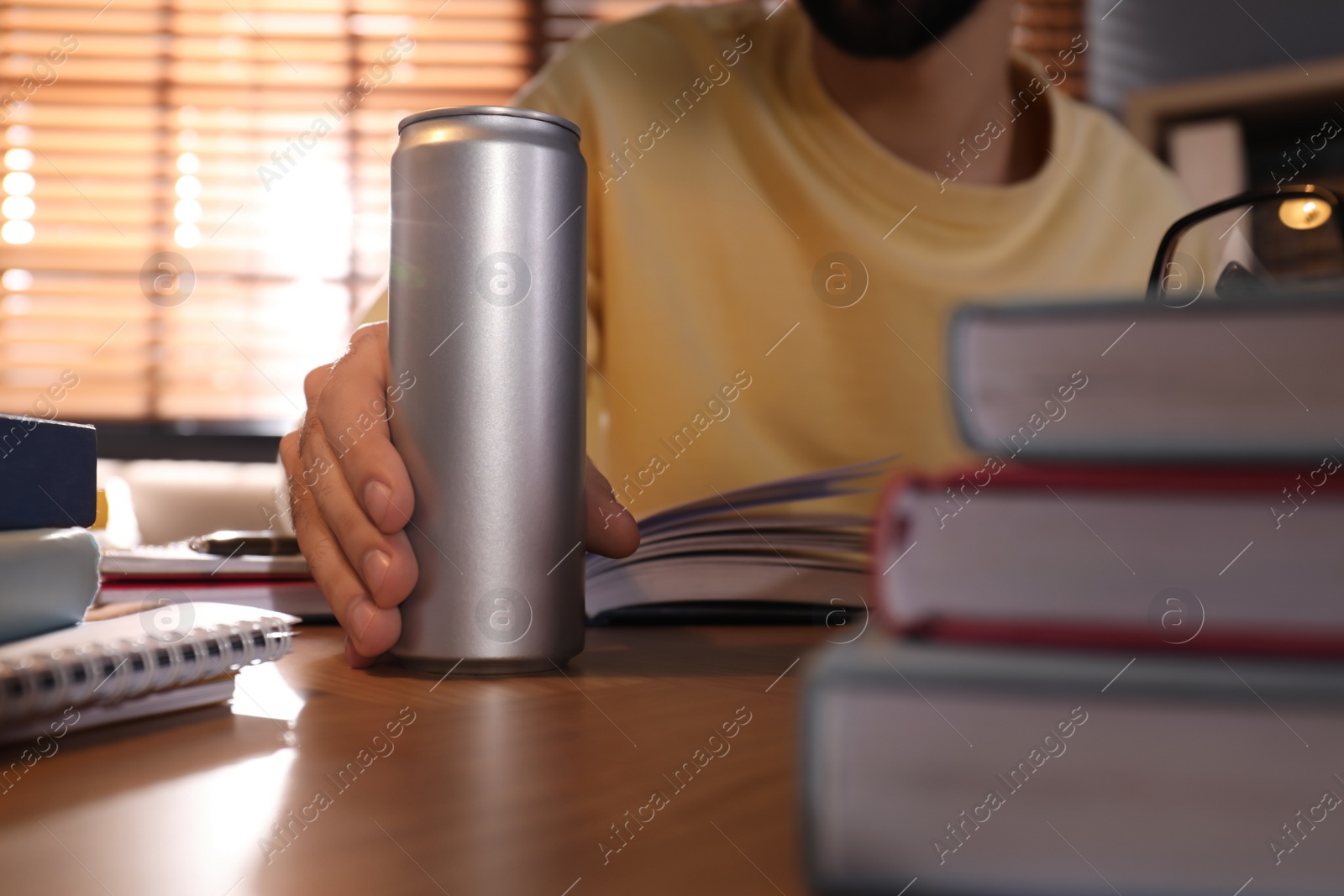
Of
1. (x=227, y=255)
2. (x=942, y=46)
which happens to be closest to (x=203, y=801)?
(x=942, y=46)

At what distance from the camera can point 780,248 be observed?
115 centimetres

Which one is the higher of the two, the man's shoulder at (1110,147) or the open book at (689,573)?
the man's shoulder at (1110,147)

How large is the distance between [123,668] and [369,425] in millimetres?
150

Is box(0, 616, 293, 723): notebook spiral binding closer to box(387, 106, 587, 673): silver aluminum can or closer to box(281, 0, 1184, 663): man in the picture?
box(387, 106, 587, 673): silver aluminum can

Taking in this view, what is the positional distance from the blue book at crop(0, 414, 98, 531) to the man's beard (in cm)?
102

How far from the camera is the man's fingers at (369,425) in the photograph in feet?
1.19

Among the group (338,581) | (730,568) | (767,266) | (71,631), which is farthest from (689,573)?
(767,266)

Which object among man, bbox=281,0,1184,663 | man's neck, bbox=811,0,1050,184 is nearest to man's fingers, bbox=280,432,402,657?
man, bbox=281,0,1184,663

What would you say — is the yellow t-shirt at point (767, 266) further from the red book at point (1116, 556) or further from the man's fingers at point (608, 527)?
the red book at point (1116, 556)

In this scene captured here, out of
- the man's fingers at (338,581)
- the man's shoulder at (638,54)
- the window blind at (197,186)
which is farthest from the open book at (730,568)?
the window blind at (197,186)

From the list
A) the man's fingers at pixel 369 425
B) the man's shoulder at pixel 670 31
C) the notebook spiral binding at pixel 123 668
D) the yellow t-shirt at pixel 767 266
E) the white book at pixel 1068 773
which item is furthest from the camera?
the man's shoulder at pixel 670 31

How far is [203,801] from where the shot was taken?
23 cm

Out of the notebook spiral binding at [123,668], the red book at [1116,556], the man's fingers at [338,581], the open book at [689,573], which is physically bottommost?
the open book at [689,573]

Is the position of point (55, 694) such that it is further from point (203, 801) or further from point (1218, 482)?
point (1218, 482)
